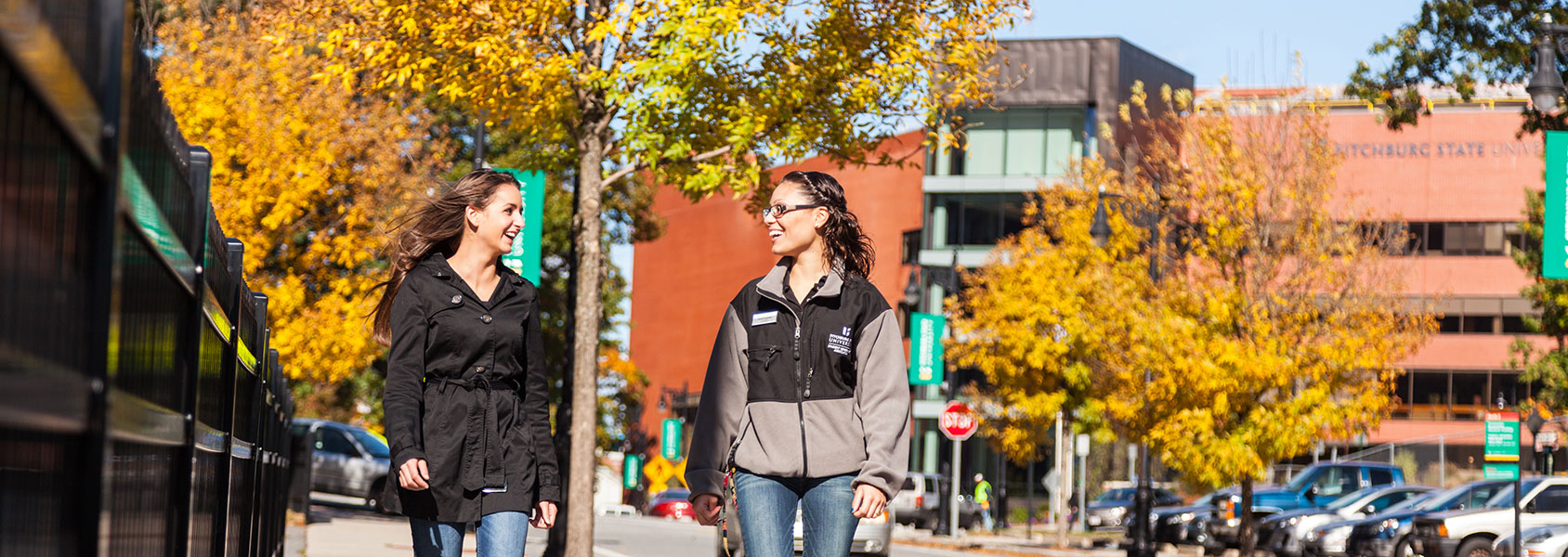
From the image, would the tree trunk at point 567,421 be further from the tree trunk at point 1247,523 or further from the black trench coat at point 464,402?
the tree trunk at point 1247,523

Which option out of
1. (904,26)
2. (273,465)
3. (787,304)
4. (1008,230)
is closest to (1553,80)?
(904,26)

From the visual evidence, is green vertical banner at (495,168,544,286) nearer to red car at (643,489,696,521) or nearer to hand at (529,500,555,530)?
hand at (529,500,555,530)

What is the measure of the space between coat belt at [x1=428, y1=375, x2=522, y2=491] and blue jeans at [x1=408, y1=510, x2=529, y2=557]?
10 centimetres

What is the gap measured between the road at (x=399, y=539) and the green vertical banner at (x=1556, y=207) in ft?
33.4

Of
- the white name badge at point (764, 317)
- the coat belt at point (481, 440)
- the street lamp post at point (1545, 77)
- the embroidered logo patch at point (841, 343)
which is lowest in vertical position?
the coat belt at point (481, 440)

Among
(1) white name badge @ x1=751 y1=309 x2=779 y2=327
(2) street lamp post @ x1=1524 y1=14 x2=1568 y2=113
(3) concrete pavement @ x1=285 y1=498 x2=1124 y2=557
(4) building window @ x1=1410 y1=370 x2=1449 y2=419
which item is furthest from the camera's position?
(4) building window @ x1=1410 y1=370 x2=1449 y2=419

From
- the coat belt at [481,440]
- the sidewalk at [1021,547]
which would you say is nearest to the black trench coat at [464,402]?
the coat belt at [481,440]

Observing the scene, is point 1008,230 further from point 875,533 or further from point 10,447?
point 10,447

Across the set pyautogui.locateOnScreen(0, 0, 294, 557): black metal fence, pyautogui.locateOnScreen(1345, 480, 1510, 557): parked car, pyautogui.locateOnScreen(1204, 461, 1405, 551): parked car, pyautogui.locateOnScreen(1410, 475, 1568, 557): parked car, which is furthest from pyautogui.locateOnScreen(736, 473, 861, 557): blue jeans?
pyautogui.locateOnScreen(1204, 461, 1405, 551): parked car

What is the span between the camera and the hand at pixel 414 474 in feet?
15.5

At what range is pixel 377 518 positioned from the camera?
86.1 ft

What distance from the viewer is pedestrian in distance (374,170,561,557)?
4.82 meters

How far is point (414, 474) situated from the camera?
473 centimetres

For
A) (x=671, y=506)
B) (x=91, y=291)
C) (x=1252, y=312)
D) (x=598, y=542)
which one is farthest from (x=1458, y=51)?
(x=671, y=506)
